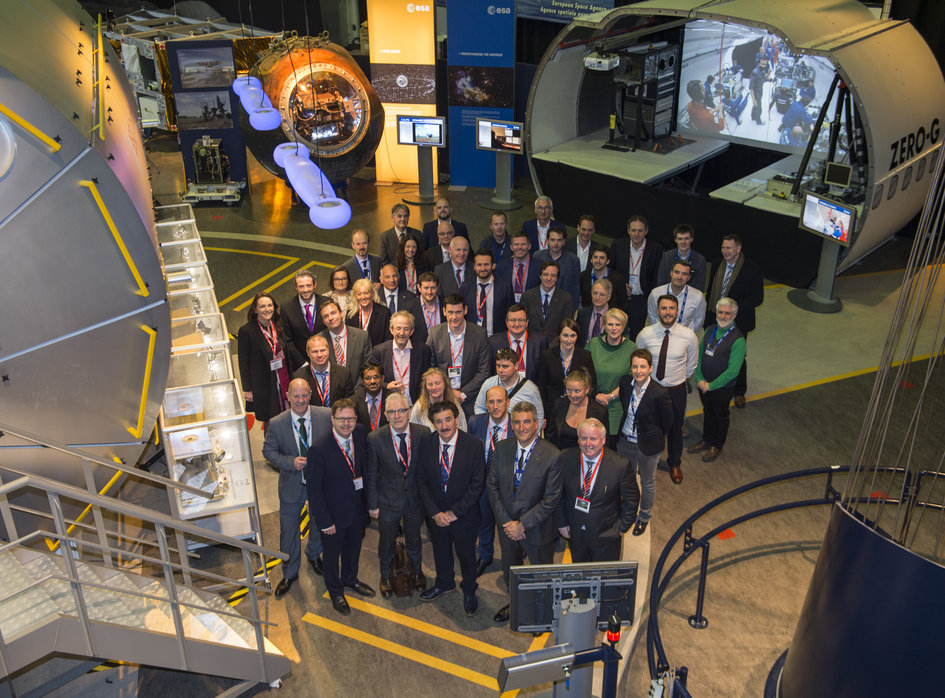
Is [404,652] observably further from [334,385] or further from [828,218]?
[828,218]

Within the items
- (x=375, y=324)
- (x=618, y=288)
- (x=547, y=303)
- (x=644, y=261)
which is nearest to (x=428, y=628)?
(x=375, y=324)

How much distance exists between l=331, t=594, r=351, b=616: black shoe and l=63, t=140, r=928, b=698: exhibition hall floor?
0.05 meters

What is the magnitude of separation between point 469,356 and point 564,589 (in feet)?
11.7

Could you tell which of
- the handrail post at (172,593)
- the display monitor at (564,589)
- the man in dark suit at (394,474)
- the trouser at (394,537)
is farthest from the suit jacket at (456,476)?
the handrail post at (172,593)

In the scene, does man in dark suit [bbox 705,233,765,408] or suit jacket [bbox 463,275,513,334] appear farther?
man in dark suit [bbox 705,233,765,408]

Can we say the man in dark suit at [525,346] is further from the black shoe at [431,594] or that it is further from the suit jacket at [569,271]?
the black shoe at [431,594]

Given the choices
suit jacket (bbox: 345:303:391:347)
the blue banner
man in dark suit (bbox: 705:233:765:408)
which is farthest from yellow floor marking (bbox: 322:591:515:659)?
the blue banner

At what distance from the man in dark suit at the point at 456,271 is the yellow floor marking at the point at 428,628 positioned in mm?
3636

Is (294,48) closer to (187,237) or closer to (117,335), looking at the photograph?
(187,237)

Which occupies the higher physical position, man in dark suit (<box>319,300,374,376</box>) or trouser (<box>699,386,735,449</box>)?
man in dark suit (<box>319,300,374,376</box>)

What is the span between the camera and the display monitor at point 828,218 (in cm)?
1105

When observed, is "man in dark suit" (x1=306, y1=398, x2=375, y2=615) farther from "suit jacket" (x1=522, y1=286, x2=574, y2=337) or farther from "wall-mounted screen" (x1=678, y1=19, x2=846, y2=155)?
"wall-mounted screen" (x1=678, y1=19, x2=846, y2=155)

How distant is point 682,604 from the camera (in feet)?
22.8

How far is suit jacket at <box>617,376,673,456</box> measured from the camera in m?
7.17
